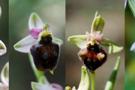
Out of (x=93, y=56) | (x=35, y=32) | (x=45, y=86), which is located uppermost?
(x=35, y=32)

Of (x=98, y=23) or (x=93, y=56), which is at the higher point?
(x=98, y=23)

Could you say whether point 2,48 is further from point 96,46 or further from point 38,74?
point 96,46

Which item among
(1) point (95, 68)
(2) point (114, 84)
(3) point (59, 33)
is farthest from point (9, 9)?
(2) point (114, 84)

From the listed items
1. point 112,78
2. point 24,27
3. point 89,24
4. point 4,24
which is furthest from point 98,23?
point 4,24

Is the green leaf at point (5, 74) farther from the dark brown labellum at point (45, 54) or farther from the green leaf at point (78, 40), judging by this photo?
the green leaf at point (78, 40)

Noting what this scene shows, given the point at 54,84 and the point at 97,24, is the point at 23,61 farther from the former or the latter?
the point at 97,24

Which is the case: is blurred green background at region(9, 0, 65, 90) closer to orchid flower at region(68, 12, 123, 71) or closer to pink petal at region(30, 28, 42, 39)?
pink petal at region(30, 28, 42, 39)
